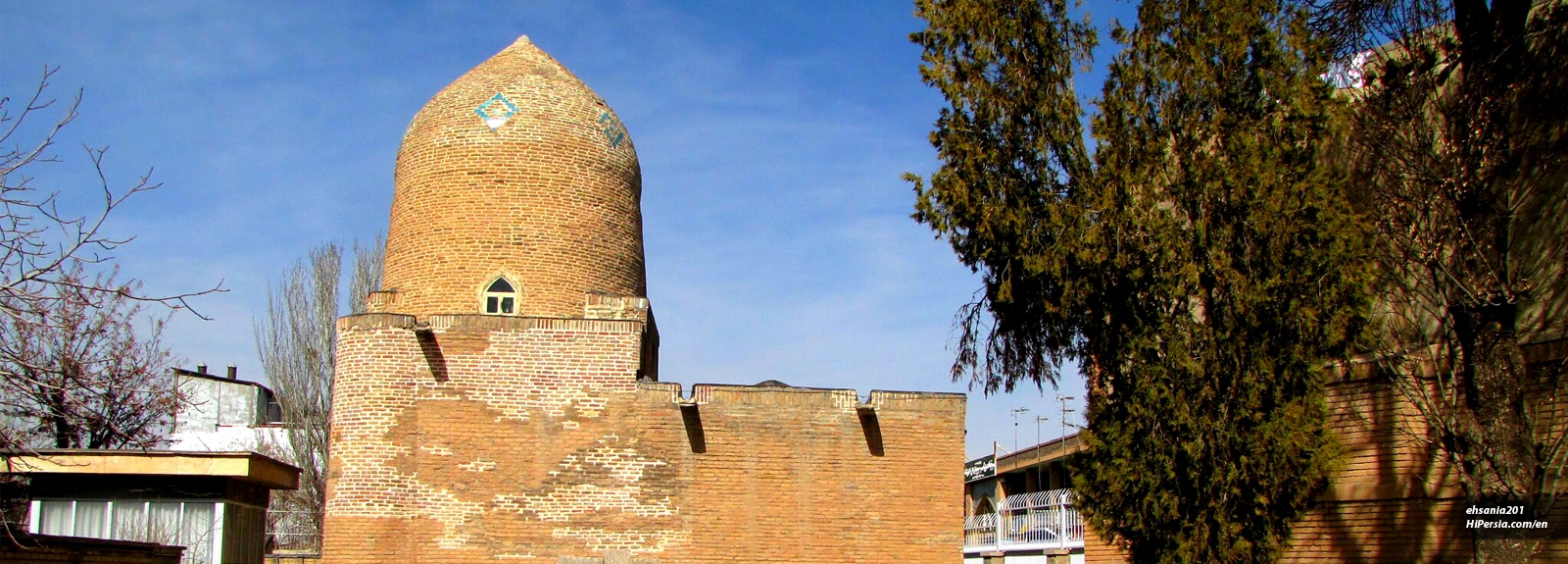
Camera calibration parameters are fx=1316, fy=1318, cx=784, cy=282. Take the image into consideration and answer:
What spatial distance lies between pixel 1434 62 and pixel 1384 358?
8.43ft

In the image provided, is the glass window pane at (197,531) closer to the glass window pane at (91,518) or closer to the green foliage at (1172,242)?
the glass window pane at (91,518)

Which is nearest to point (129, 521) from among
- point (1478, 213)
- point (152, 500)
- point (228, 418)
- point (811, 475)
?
point (152, 500)

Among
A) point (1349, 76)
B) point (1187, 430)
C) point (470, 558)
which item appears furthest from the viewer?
point (470, 558)

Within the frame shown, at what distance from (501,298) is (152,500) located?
448 cm

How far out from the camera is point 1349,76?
1298 centimetres

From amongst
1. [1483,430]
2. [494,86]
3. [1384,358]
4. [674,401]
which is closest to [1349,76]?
[1384,358]

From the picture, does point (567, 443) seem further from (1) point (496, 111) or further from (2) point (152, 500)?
(1) point (496, 111)

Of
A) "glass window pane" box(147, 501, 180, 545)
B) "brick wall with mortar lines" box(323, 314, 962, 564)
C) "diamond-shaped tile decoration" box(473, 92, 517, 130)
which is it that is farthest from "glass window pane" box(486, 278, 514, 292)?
"glass window pane" box(147, 501, 180, 545)

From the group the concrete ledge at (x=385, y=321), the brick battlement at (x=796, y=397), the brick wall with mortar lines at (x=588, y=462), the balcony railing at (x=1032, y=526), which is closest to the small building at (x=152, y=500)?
the brick wall with mortar lines at (x=588, y=462)

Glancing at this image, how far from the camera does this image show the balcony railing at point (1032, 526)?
1881 cm

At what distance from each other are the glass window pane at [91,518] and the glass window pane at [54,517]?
0.11 m

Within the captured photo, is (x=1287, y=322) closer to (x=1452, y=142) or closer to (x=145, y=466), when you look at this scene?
(x=1452, y=142)

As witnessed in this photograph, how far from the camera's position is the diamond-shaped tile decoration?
17.0 meters

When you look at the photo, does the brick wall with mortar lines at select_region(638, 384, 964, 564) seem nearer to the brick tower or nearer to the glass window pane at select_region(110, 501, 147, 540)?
the brick tower
